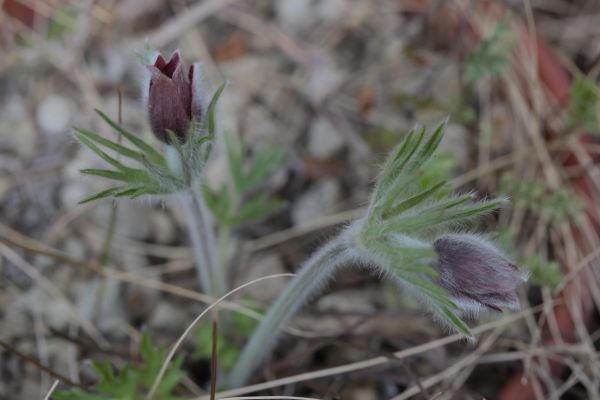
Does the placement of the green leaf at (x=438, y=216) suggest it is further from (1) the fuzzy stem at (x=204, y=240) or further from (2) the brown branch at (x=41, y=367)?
(2) the brown branch at (x=41, y=367)

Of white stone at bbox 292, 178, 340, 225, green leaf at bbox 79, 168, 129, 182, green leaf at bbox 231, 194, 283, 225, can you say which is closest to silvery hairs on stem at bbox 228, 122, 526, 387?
green leaf at bbox 79, 168, 129, 182

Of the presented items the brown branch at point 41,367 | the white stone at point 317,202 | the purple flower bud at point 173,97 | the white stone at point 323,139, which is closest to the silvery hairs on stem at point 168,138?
the purple flower bud at point 173,97

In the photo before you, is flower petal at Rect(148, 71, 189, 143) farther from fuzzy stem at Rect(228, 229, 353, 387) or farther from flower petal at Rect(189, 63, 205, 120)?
fuzzy stem at Rect(228, 229, 353, 387)

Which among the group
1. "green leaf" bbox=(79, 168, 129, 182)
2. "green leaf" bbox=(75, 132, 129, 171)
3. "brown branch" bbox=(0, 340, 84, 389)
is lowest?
"brown branch" bbox=(0, 340, 84, 389)

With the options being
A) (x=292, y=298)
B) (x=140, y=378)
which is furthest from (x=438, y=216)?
(x=140, y=378)

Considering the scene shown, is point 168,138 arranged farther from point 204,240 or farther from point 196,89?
point 204,240

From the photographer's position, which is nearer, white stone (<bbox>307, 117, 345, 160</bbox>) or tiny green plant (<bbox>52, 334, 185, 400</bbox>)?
tiny green plant (<bbox>52, 334, 185, 400</bbox>)

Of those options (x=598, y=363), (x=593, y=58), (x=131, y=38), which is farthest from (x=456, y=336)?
(x=131, y=38)
